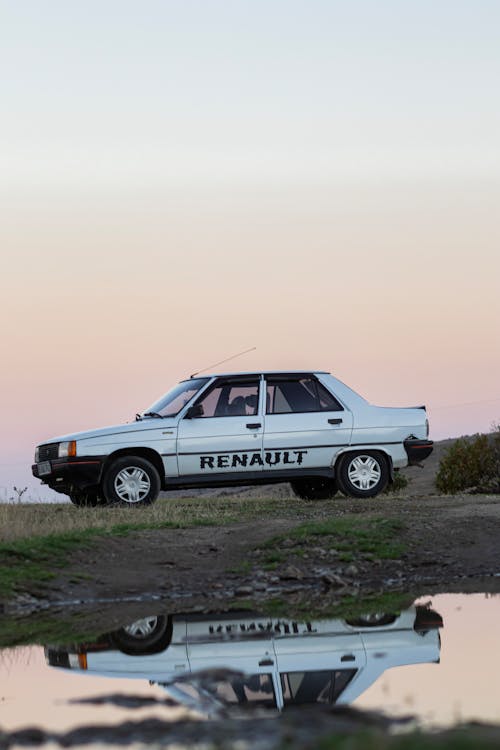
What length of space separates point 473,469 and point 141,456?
12713mm

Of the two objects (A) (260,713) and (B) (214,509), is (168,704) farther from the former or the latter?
(B) (214,509)

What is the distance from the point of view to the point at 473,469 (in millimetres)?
29234

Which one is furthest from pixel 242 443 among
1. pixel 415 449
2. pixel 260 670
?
pixel 260 670

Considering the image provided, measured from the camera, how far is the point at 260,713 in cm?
695

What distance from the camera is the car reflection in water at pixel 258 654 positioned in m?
7.72

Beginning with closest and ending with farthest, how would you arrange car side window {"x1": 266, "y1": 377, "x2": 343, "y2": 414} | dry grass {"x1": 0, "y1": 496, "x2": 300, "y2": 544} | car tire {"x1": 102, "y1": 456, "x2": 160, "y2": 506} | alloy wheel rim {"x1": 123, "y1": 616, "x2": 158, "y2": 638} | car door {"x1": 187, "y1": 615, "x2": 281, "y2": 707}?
1. car door {"x1": 187, "y1": 615, "x2": 281, "y2": 707}
2. alloy wheel rim {"x1": 123, "y1": 616, "x2": 158, "y2": 638}
3. dry grass {"x1": 0, "y1": 496, "x2": 300, "y2": 544}
4. car tire {"x1": 102, "y1": 456, "x2": 160, "y2": 506}
5. car side window {"x1": 266, "y1": 377, "x2": 343, "y2": 414}

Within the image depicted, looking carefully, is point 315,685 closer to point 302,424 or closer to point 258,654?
point 258,654

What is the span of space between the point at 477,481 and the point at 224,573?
54.7 ft

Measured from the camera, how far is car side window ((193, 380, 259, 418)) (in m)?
18.8

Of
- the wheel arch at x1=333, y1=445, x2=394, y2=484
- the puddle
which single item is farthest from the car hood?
the puddle

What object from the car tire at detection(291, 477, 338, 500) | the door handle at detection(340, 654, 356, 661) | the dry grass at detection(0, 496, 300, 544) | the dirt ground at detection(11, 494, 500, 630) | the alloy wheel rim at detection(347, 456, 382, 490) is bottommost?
the door handle at detection(340, 654, 356, 661)

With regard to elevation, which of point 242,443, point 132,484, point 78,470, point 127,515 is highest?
point 242,443

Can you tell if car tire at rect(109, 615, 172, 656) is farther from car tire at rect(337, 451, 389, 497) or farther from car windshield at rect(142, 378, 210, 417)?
car tire at rect(337, 451, 389, 497)

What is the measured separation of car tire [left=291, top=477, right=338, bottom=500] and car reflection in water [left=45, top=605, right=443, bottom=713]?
8979 mm
